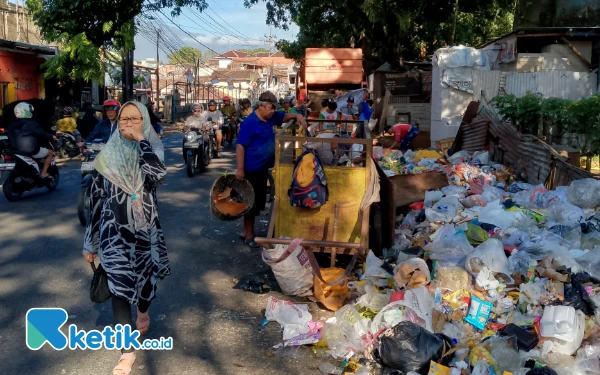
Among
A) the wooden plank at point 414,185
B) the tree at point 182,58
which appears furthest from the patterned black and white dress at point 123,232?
the tree at point 182,58

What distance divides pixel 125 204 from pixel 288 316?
166 centimetres

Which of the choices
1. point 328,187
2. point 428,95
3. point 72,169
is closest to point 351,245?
point 328,187

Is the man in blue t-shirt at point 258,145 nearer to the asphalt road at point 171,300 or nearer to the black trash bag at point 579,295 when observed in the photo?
the asphalt road at point 171,300

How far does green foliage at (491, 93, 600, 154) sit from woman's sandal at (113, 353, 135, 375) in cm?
822

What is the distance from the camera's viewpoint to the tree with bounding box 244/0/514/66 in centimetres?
2025

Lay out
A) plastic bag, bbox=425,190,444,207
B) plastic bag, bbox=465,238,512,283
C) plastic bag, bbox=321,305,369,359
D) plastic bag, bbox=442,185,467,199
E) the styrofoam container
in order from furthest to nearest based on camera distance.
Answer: plastic bag, bbox=442,185,467,199
plastic bag, bbox=425,190,444,207
plastic bag, bbox=465,238,512,283
plastic bag, bbox=321,305,369,359
the styrofoam container

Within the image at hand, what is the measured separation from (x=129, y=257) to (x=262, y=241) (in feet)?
5.24

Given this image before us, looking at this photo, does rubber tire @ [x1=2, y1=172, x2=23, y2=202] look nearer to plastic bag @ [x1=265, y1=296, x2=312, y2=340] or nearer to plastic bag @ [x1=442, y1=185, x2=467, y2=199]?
plastic bag @ [x1=265, y1=296, x2=312, y2=340]

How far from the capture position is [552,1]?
1994 cm

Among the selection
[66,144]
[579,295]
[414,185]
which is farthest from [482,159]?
[66,144]

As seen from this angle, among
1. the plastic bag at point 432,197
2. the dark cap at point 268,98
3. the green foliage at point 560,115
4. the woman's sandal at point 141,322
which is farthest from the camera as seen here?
the green foliage at point 560,115

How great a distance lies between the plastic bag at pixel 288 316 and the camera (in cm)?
445

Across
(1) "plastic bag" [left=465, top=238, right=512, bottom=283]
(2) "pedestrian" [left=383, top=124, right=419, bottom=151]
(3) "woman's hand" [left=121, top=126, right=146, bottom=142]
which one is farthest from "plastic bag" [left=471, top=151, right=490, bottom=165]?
(3) "woman's hand" [left=121, top=126, right=146, bottom=142]

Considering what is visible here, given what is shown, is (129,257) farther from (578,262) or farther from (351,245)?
(578,262)
